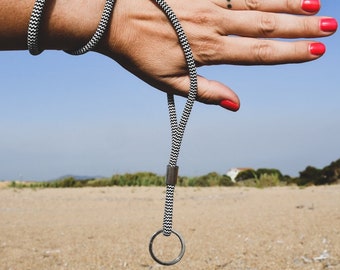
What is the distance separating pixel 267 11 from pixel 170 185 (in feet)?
2.16

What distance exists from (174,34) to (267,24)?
0.32 m

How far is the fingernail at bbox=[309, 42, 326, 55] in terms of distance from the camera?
150cm

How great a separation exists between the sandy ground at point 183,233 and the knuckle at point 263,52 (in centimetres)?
285

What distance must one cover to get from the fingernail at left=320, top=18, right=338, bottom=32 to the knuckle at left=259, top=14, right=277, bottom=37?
148mm

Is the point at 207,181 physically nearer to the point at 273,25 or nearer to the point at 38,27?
the point at 273,25

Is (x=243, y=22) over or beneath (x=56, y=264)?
over

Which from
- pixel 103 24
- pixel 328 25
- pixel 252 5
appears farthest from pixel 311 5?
pixel 103 24

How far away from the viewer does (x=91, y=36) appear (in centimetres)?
142

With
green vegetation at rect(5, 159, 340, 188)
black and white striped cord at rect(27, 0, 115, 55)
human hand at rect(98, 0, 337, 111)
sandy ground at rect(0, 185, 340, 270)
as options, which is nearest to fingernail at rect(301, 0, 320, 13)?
human hand at rect(98, 0, 337, 111)

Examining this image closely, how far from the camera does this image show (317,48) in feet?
4.93

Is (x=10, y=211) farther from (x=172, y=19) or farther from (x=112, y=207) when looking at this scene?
(x=172, y=19)

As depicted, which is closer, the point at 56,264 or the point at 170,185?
the point at 170,185

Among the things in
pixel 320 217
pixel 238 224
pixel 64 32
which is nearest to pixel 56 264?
pixel 238 224

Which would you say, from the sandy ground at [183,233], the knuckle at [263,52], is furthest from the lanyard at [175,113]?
the sandy ground at [183,233]
